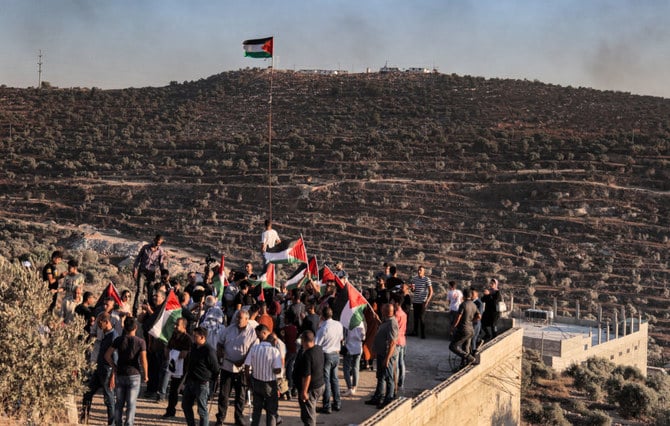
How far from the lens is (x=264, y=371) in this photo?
32.2 feet

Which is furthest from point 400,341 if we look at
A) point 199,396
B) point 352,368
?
point 199,396

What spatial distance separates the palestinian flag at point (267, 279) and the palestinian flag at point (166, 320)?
3.14 meters

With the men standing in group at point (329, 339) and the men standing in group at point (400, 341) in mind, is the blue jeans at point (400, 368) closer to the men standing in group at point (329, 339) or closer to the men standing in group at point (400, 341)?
the men standing in group at point (400, 341)

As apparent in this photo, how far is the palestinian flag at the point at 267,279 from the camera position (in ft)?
49.3

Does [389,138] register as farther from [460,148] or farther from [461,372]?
[461,372]

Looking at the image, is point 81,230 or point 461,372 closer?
point 461,372

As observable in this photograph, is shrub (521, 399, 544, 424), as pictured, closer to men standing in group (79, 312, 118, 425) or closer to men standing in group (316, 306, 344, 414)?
men standing in group (316, 306, 344, 414)

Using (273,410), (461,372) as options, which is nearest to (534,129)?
(461,372)

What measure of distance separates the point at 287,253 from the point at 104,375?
246 inches

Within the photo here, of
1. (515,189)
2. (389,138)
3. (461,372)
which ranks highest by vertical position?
(389,138)

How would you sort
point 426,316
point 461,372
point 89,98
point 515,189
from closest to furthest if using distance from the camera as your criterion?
1. point 461,372
2. point 426,316
3. point 515,189
4. point 89,98

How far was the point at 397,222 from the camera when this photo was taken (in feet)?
159

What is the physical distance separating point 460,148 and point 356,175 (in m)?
8.21

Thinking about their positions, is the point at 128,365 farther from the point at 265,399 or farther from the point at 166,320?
the point at 166,320
